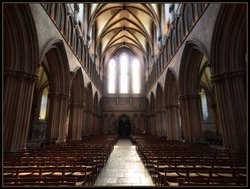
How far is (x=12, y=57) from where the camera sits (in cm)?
767

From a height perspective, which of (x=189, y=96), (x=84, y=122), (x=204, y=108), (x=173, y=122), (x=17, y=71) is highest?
(x=204, y=108)

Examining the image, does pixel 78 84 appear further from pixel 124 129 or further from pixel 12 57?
pixel 124 129

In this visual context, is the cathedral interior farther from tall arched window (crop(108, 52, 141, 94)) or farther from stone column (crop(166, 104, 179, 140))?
tall arched window (crop(108, 52, 141, 94))

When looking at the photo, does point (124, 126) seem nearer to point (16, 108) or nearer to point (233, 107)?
point (233, 107)

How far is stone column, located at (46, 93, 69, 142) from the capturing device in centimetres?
1191

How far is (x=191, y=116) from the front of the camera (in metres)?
12.7

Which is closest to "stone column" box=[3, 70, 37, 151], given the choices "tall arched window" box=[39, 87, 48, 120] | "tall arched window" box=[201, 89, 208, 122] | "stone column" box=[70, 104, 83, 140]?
"stone column" box=[70, 104, 83, 140]

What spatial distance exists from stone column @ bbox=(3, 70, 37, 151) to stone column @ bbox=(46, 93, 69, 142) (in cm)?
433

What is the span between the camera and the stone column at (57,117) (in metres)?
11.9

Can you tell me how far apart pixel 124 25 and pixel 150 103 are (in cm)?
1402

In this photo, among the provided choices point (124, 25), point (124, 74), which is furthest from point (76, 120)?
point (124, 25)

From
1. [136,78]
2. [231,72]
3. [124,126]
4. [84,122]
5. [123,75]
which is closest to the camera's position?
[231,72]

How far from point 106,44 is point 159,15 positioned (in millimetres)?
12384

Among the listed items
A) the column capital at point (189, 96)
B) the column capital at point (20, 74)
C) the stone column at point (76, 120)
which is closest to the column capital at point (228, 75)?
the column capital at point (189, 96)
